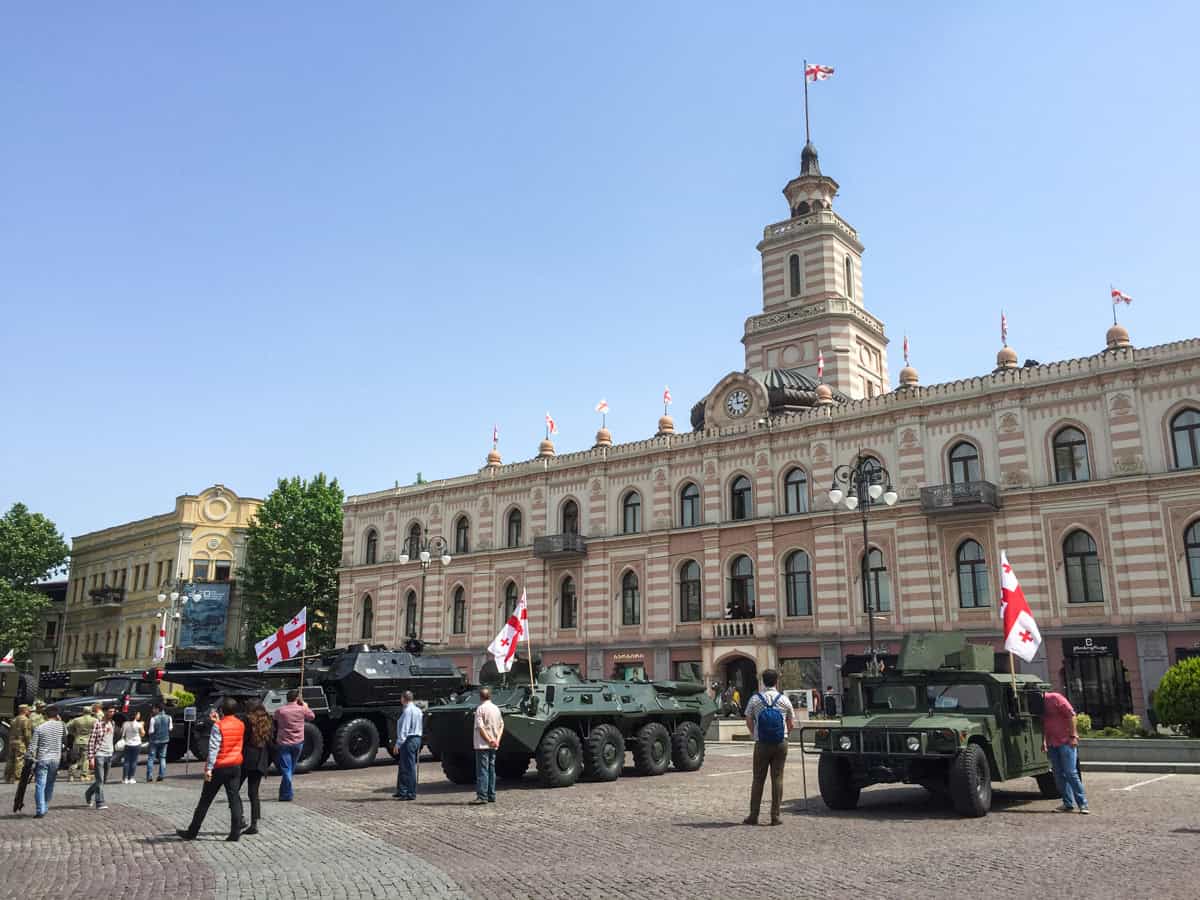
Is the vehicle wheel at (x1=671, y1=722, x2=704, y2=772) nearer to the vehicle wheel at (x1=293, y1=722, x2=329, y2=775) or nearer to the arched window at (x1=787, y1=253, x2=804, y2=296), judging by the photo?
the vehicle wheel at (x1=293, y1=722, x2=329, y2=775)

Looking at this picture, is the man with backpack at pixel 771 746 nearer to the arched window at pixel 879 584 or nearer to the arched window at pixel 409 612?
the arched window at pixel 879 584

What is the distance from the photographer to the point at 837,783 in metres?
13.1

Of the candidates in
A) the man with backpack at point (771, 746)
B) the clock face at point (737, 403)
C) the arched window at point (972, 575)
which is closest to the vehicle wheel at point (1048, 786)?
the man with backpack at point (771, 746)

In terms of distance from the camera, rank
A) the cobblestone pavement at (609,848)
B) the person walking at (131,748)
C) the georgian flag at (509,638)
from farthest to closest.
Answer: the georgian flag at (509,638)
the person walking at (131,748)
the cobblestone pavement at (609,848)

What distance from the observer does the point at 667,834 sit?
37.0 ft

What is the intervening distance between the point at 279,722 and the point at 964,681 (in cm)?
1013

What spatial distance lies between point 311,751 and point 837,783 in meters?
11.7

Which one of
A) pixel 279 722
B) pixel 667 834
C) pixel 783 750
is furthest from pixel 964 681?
pixel 279 722

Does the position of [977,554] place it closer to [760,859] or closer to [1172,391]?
[1172,391]

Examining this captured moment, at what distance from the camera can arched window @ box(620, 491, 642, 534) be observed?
41.7m

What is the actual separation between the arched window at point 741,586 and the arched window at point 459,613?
45.1 ft

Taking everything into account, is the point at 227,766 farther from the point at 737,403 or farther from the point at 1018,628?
the point at 737,403

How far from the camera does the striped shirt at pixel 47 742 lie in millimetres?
13141

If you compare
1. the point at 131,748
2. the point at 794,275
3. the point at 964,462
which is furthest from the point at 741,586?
the point at 131,748
